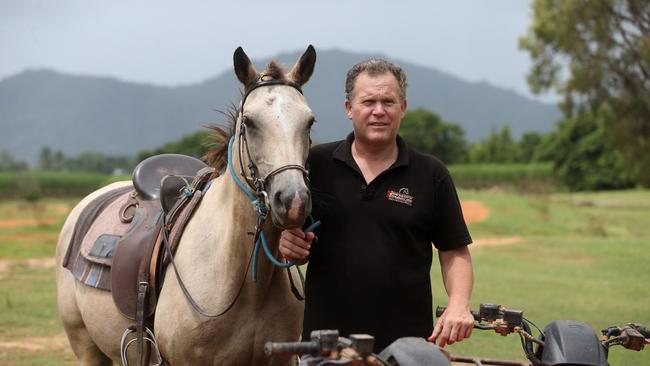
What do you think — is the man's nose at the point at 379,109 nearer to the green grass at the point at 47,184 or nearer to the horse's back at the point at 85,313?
the horse's back at the point at 85,313

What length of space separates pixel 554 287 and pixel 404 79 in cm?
1212

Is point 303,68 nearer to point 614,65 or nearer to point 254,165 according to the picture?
point 254,165

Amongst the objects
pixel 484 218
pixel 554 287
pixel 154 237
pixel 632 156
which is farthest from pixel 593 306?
pixel 632 156

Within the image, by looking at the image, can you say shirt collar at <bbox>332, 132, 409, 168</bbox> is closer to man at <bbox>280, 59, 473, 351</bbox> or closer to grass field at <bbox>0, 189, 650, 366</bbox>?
man at <bbox>280, 59, 473, 351</bbox>

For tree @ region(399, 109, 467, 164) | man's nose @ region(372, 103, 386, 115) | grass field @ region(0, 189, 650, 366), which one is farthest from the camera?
tree @ region(399, 109, 467, 164)

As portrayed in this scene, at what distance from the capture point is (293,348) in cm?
246

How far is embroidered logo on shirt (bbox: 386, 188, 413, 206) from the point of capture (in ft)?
11.3

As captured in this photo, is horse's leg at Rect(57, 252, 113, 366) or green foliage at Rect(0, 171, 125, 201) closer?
horse's leg at Rect(57, 252, 113, 366)

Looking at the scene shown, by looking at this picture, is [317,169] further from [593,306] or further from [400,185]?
[593,306]

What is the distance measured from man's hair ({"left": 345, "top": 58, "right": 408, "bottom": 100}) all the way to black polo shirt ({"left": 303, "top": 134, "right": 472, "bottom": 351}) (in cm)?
30

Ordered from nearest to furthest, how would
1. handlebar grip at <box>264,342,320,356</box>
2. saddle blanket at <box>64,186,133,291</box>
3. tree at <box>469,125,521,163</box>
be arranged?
handlebar grip at <box>264,342,320,356</box> → saddle blanket at <box>64,186,133,291</box> → tree at <box>469,125,521,163</box>

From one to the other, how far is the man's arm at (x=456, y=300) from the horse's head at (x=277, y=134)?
2.30 ft

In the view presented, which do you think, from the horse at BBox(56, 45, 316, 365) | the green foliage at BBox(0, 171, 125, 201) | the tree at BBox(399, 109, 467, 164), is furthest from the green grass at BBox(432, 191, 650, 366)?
the tree at BBox(399, 109, 467, 164)

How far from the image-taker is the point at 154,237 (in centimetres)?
476
